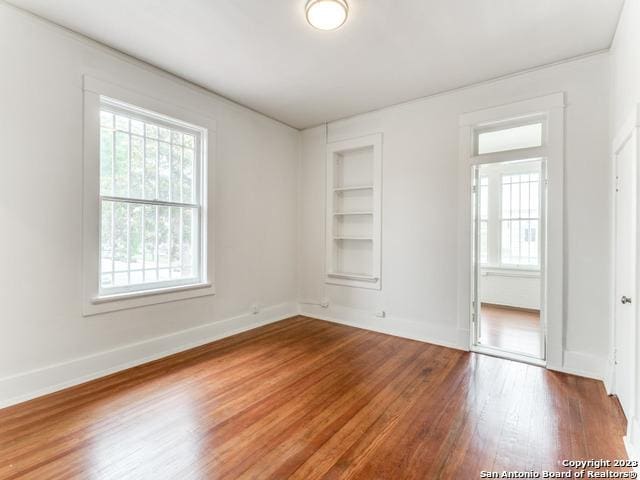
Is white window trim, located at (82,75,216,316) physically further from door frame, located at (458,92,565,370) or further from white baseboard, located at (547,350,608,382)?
white baseboard, located at (547,350,608,382)

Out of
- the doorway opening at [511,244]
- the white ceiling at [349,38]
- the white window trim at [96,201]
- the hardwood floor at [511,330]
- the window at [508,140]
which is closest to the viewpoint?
the white ceiling at [349,38]

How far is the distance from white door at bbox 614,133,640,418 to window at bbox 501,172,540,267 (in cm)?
309

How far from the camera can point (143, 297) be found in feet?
10.5

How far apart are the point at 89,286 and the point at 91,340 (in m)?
0.49

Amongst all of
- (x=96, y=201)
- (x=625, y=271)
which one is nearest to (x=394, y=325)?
(x=625, y=271)

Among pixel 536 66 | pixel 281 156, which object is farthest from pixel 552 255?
pixel 281 156

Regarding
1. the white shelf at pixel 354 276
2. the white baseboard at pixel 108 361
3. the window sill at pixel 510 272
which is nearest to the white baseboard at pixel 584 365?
the white shelf at pixel 354 276

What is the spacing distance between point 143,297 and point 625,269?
4119 mm

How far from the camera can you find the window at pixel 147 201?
3008 millimetres

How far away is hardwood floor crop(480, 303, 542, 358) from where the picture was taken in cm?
368

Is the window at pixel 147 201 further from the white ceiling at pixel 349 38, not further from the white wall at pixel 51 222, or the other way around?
the white ceiling at pixel 349 38

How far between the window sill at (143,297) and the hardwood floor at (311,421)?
610 millimetres

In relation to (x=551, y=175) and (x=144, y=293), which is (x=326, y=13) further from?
(x=144, y=293)

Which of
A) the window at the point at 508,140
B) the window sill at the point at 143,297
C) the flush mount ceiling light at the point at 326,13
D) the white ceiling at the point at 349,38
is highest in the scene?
the white ceiling at the point at 349,38
